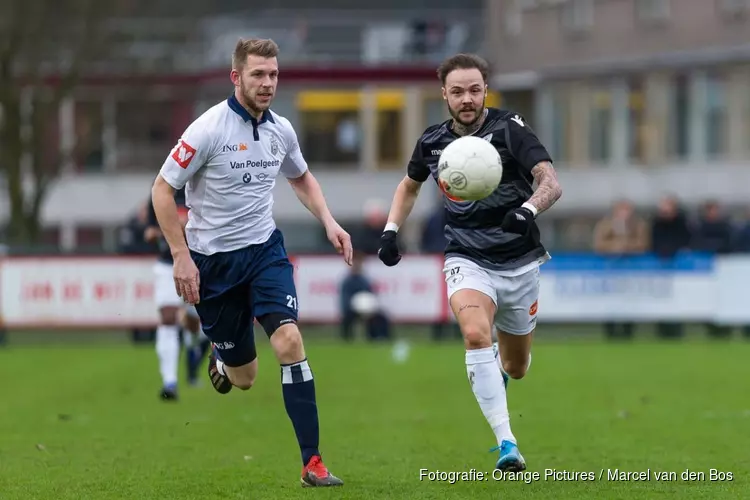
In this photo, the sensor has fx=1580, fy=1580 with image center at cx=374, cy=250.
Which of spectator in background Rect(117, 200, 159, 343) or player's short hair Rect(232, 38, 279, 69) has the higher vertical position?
player's short hair Rect(232, 38, 279, 69)

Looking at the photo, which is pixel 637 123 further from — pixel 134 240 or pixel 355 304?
pixel 134 240

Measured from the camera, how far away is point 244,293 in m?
9.47

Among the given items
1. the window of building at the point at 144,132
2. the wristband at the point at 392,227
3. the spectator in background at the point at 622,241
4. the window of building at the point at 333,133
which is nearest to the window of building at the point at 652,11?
the window of building at the point at 333,133

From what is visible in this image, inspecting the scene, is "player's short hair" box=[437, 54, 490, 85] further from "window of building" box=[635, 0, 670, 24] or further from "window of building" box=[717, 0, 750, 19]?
"window of building" box=[635, 0, 670, 24]

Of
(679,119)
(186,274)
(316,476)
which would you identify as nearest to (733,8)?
(679,119)

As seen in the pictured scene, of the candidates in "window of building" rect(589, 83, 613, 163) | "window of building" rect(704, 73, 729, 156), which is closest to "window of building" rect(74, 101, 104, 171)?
"window of building" rect(589, 83, 613, 163)

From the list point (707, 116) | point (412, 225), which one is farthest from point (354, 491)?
point (412, 225)

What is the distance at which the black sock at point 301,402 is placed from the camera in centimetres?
876

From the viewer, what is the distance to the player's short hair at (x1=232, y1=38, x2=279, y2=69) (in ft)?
29.2

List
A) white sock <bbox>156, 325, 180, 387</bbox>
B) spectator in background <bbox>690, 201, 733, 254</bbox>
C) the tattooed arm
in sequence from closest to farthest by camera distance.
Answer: the tattooed arm < white sock <bbox>156, 325, 180, 387</bbox> < spectator in background <bbox>690, 201, 733, 254</bbox>

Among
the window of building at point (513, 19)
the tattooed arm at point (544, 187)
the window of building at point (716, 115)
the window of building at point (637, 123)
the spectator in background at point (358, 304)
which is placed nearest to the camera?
the tattooed arm at point (544, 187)

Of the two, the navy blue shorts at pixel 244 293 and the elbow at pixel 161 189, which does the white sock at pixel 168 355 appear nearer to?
the navy blue shorts at pixel 244 293

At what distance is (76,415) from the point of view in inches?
547

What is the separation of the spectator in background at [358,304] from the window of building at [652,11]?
661 inches
